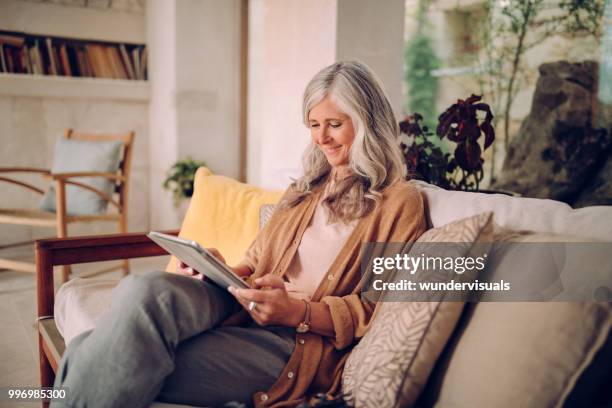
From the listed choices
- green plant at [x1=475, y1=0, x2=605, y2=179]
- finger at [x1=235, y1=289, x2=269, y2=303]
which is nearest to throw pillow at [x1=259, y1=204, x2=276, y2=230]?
finger at [x1=235, y1=289, x2=269, y2=303]

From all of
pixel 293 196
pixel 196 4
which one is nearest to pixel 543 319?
pixel 293 196

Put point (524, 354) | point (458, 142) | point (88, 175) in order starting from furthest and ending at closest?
point (88, 175)
point (458, 142)
point (524, 354)

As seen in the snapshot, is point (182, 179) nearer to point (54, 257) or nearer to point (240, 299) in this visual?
point (54, 257)

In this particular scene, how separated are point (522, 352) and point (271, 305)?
519 millimetres

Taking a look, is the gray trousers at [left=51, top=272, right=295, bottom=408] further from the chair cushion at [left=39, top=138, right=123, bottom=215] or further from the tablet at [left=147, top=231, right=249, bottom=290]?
the chair cushion at [left=39, top=138, right=123, bottom=215]

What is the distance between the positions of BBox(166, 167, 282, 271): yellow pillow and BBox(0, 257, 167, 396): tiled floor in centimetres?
89

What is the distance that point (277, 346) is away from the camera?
1.24 meters

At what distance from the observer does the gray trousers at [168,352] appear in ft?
3.49

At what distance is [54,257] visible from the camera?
5.76ft

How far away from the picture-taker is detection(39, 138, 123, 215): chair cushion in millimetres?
3545

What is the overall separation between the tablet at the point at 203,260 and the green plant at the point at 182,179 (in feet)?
9.92

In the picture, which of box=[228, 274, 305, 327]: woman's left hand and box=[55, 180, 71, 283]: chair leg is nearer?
box=[228, 274, 305, 327]: woman's left hand

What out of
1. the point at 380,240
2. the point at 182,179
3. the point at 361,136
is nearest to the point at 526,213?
the point at 380,240

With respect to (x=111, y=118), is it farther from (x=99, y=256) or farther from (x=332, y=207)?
(x=332, y=207)
